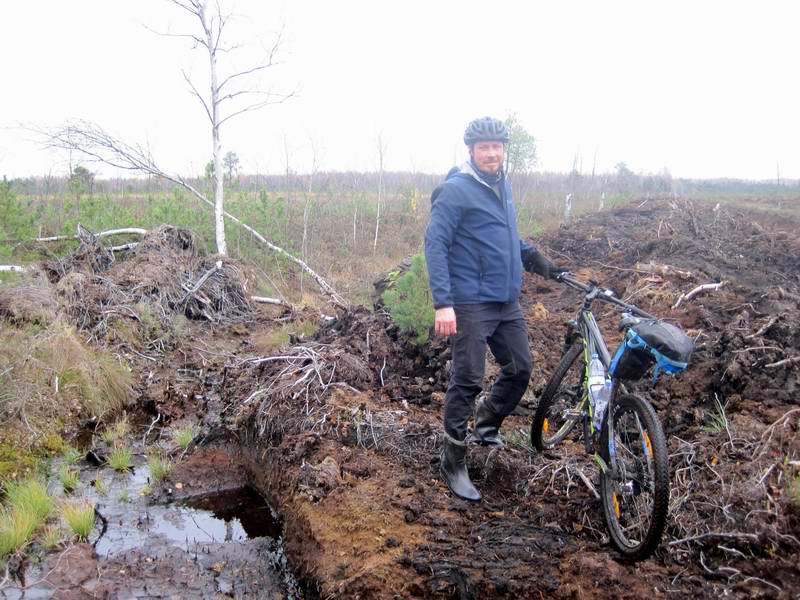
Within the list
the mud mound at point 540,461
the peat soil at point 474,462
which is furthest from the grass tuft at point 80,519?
the mud mound at point 540,461

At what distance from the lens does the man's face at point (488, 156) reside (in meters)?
3.44

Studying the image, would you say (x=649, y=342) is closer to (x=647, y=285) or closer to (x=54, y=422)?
(x=647, y=285)

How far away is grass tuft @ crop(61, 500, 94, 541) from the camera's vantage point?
387cm

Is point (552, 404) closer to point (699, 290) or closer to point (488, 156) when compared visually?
point (488, 156)

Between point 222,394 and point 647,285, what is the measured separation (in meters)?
5.11

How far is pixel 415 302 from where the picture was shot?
548 cm

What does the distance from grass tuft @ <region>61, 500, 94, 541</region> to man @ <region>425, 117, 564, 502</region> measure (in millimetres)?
2422

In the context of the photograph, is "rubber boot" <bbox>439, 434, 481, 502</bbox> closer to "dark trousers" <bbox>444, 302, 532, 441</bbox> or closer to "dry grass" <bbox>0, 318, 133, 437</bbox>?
"dark trousers" <bbox>444, 302, 532, 441</bbox>

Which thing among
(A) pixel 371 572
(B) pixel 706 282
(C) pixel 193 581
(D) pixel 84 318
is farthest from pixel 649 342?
(D) pixel 84 318

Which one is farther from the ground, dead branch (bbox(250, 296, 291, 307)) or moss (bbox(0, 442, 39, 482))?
dead branch (bbox(250, 296, 291, 307))

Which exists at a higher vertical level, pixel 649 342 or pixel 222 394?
pixel 649 342

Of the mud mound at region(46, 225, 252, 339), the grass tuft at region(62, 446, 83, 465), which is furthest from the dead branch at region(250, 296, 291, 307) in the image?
the grass tuft at region(62, 446, 83, 465)

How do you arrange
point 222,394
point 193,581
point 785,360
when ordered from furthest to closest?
point 222,394
point 785,360
point 193,581

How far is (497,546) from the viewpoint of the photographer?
123 inches
